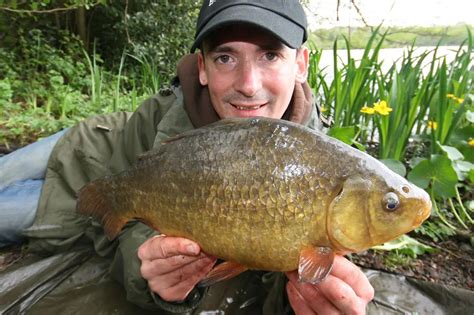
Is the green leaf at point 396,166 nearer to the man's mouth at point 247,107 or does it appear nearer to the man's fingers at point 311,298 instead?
the man's mouth at point 247,107

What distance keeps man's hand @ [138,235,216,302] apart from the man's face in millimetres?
631

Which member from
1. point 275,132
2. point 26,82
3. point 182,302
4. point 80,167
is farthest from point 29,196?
point 26,82

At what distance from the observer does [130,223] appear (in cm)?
189

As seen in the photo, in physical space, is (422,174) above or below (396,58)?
below

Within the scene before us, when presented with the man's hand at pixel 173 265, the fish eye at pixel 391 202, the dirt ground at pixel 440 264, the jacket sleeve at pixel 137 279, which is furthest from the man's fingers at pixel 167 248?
the dirt ground at pixel 440 264

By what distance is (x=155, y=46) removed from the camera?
694 cm

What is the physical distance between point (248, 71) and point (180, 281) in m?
0.79

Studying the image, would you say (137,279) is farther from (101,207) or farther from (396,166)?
(396,166)

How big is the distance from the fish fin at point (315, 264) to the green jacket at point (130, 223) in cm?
63

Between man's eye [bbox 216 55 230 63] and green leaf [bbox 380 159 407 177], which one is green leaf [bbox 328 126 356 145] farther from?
man's eye [bbox 216 55 230 63]

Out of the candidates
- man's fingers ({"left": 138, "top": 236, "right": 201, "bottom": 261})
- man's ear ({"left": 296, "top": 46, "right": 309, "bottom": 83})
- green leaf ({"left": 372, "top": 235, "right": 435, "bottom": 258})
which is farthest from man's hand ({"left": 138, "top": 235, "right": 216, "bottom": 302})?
green leaf ({"left": 372, "top": 235, "right": 435, "bottom": 258})

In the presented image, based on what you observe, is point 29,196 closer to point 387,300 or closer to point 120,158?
point 120,158

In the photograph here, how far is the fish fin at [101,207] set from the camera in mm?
1359

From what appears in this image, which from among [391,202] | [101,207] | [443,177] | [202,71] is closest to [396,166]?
[443,177]
